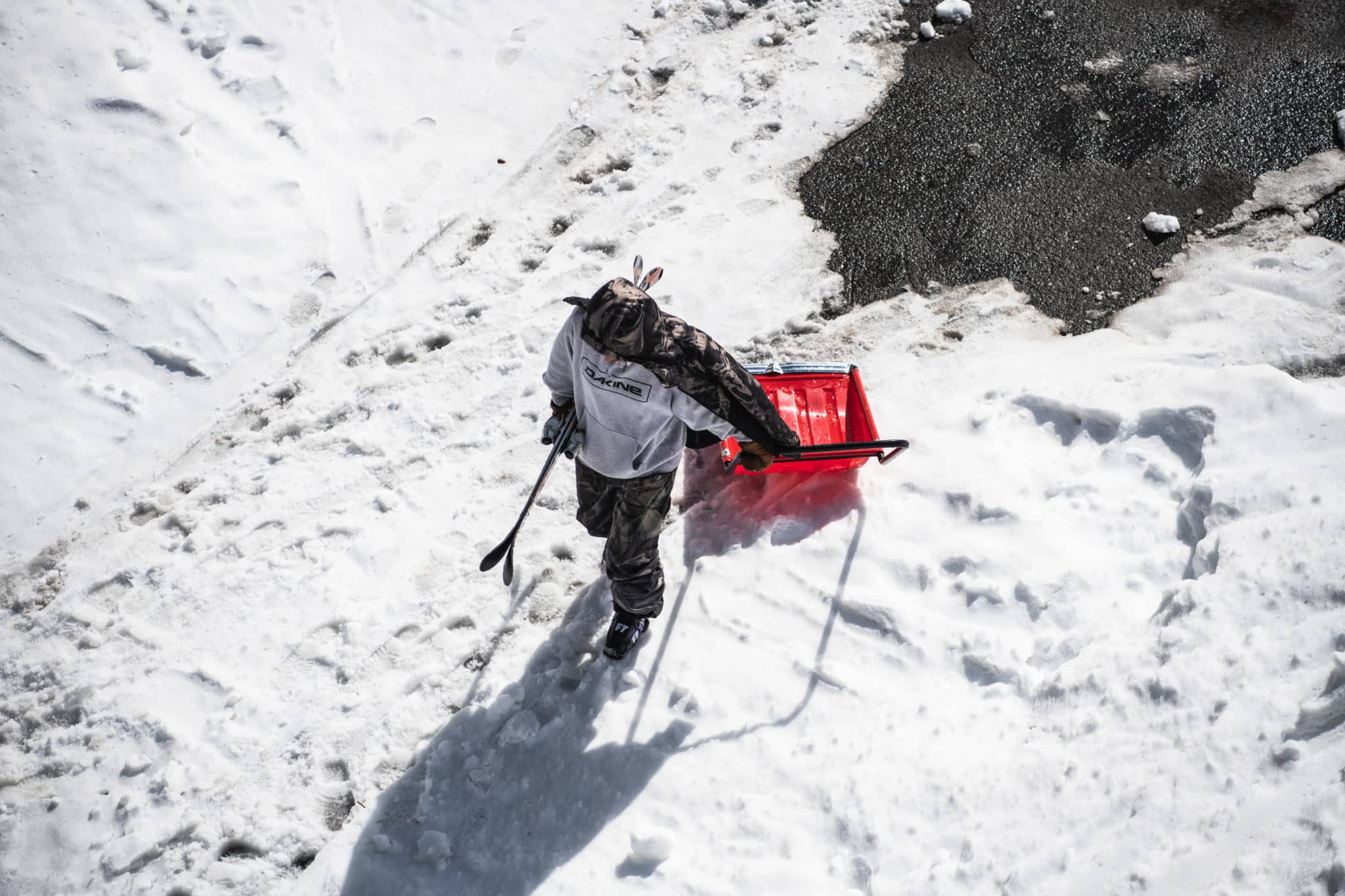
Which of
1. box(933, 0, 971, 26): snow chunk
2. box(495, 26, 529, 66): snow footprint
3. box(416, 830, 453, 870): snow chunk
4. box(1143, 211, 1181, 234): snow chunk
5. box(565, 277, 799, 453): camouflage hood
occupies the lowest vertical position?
box(416, 830, 453, 870): snow chunk

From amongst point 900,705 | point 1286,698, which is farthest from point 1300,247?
point 900,705

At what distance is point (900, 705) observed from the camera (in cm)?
325

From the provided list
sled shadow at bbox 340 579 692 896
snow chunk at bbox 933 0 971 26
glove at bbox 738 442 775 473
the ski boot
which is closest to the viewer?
glove at bbox 738 442 775 473

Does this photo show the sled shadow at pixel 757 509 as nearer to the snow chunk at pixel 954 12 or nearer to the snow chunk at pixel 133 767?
the snow chunk at pixel 133 767

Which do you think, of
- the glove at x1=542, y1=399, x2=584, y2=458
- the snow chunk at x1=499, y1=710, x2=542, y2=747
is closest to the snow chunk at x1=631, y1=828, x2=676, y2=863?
the snow chunk at x1=499, y1=710, x2=542, y2=747

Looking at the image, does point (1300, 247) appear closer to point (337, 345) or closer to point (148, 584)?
point (337, 345)

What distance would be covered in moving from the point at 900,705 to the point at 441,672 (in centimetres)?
193

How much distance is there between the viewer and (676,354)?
2.58 m

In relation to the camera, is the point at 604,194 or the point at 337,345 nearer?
the point at 337,345

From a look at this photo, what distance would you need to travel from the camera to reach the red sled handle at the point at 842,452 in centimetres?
337

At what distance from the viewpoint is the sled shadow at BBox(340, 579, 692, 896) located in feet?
10.3

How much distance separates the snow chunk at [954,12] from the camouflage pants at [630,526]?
4.60 m

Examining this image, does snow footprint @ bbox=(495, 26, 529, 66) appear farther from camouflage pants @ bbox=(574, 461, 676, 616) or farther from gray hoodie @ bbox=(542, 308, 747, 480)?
camouflage pants @ bbox=(574, 461, 676, 616)

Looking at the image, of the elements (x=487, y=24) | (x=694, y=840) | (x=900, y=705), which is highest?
(x=487, y=24)
